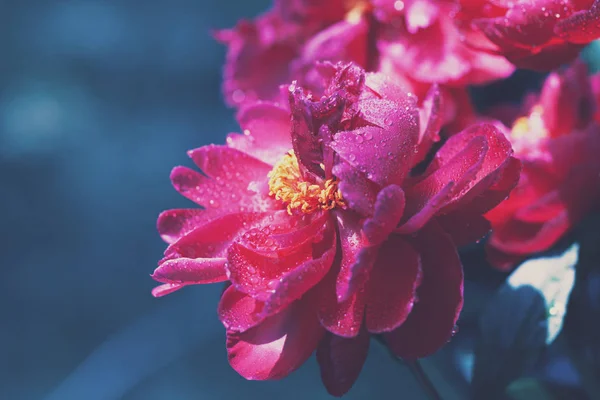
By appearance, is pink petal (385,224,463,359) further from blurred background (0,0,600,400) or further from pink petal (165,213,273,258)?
blurred background (0,0,600,400)

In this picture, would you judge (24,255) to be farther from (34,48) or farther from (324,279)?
(324,279)

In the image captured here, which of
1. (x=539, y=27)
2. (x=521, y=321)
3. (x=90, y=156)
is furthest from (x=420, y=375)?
(x=90, y=156)

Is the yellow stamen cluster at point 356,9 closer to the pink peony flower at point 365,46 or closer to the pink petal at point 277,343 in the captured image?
the pink peony flower at point 365,46

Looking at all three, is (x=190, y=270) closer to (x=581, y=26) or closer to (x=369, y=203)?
(x=369, y=203)

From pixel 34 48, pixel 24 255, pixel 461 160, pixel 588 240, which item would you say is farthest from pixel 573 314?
pixel 34 48

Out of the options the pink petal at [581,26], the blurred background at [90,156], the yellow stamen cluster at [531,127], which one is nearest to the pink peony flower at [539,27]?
the pink petal at [581,26]

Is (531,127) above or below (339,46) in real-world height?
below
